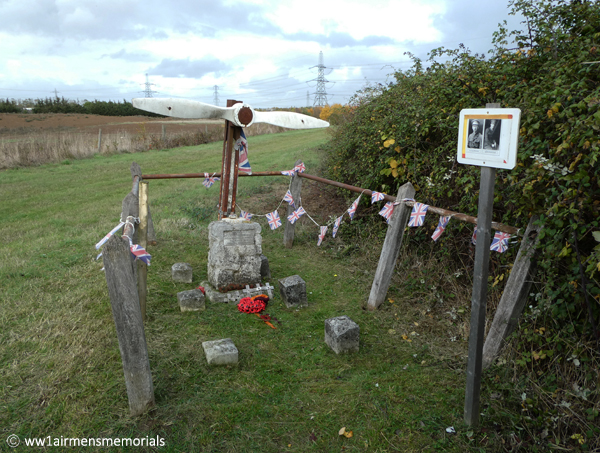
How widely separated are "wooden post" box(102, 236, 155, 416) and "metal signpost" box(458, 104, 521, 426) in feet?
7.30

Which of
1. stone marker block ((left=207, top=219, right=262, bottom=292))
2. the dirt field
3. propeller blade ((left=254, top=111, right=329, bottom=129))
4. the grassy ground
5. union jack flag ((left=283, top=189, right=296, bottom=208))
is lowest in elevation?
the grassy ground

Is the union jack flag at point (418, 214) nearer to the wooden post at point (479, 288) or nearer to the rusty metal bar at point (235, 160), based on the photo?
the wooden post at point (479, 288)

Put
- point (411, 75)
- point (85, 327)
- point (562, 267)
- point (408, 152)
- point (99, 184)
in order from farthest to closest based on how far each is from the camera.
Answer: point (99, 184), point (411, 75), point (408, 152), point (85, 327), point (562, 267)

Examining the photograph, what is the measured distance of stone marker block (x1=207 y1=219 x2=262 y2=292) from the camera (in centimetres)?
506

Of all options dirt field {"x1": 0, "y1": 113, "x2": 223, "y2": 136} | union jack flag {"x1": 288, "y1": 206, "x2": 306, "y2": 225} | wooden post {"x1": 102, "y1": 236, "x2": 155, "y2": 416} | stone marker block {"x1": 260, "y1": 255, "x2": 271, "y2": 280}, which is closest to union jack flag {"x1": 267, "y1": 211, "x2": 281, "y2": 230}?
union jack flag {"x1": 288, "y1": 206, "x2": 306, "y2": 225}

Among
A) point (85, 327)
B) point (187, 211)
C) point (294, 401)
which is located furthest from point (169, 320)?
point (187, 211)

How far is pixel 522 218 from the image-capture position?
3.58 m

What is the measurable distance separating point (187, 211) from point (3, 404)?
6283 millimetres

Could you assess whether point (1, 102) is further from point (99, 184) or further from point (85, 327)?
point (85, 327)

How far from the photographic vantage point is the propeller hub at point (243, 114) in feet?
15.3

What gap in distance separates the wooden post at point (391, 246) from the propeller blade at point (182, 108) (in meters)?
2.14

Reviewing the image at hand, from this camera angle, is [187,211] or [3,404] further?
[187,211]

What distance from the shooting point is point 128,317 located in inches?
109

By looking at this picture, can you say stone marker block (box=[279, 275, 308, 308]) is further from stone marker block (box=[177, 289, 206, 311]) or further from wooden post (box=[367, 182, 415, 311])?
stone marker block (box=[177, 289, 206, 311])
